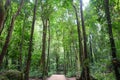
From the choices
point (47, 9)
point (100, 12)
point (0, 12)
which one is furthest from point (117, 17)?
point (47, 9)

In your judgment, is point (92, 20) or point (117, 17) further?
point (92, 20)

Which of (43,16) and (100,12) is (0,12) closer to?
(100,12)

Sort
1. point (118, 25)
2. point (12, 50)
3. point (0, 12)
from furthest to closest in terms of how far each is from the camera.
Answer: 1. point (12, 50)
2. point (118, 25)
3. point (0, 12)

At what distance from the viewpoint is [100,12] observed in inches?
499

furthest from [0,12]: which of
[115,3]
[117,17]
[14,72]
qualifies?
[14,72]

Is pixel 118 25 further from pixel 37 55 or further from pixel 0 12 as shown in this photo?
pixel 37 55

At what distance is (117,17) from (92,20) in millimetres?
9979

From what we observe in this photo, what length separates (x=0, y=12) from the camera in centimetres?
620

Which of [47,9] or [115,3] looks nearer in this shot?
[115,3]

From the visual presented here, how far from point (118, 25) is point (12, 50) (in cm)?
1922

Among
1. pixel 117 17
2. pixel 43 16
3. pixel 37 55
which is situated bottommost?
pixel 37 55

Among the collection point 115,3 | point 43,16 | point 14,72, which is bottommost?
point 14,72

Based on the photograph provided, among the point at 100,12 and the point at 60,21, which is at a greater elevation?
the point at 60,21

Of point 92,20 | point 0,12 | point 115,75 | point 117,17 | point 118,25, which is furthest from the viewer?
point 92,20
